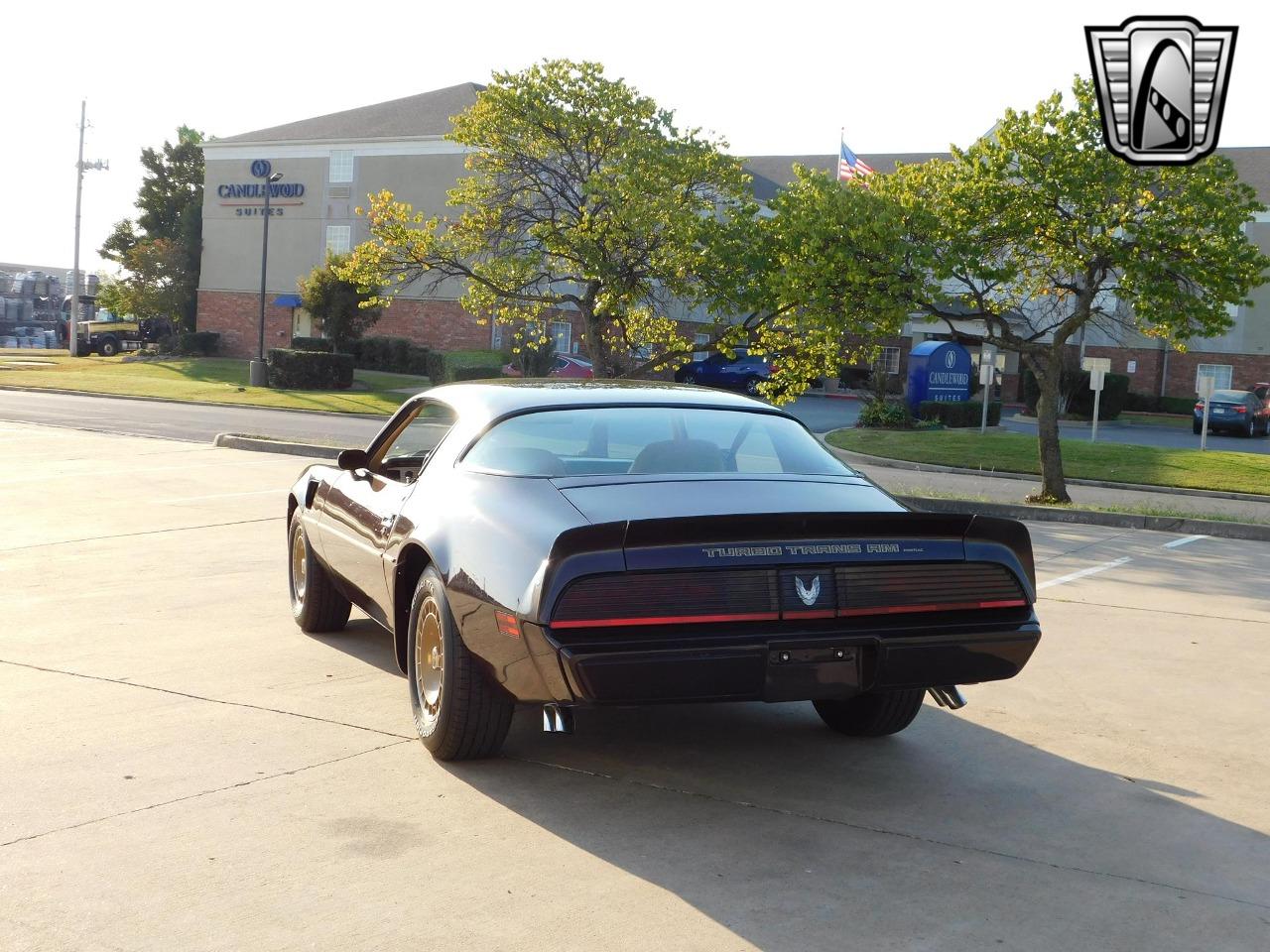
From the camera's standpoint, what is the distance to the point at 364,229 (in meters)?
56.8

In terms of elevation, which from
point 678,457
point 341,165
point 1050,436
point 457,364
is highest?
point 341,165

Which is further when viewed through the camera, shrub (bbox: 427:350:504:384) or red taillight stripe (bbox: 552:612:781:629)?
shrub (bbox: 427:350:504:384)

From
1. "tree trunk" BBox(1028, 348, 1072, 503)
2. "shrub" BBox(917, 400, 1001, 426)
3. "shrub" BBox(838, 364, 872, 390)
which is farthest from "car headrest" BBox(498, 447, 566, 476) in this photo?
"shrub" BBox(838, 364, 872, 390)

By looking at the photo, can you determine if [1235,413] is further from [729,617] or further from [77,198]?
[77,198]

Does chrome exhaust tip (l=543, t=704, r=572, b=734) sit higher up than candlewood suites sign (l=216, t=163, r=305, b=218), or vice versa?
candlewood suites sign (l=216, t=163, r=305, b=218)

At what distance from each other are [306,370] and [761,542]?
39.0 metres

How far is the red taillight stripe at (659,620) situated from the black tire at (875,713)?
1.21 meters

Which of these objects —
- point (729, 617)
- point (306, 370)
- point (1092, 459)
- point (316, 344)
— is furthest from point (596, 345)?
point (316, 344)

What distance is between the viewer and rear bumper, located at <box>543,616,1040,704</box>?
14.3 feet

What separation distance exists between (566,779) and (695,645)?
92 centimetres

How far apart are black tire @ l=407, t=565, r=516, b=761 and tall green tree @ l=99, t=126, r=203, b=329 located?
5926cm

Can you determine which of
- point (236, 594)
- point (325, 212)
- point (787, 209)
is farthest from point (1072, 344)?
point (236, 594)

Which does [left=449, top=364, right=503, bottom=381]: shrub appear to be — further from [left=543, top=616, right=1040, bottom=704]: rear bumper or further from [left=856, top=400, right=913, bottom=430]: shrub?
[left=543, top=616, right=1040, bottom=704]: rear bumper

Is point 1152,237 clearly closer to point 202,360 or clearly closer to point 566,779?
point 566,779
